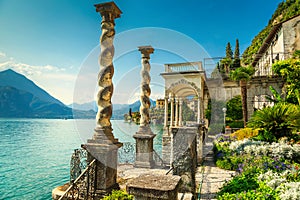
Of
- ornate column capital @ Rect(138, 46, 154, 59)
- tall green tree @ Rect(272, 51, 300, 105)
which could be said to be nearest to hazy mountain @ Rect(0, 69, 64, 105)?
tall green tree @ Rect(272, 51, 300, 105)

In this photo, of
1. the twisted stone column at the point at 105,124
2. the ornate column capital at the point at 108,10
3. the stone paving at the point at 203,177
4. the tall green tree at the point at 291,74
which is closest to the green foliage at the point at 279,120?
the stone paving at the point at 203,177

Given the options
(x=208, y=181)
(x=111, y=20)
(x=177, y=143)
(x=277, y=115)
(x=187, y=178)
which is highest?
(x=111, y=20)

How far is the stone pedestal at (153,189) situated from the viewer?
2090 millimetres

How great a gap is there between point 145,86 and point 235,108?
63.3ft

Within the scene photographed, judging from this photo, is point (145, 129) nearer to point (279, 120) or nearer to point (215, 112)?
point (279, 120)

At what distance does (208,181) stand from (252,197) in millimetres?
2492

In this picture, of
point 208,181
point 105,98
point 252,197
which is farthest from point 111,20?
point 208,181

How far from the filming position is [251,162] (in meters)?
6.16

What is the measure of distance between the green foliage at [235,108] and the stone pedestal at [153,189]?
76.1 feet

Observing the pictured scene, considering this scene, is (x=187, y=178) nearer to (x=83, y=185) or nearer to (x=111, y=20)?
(x=83, y=185)

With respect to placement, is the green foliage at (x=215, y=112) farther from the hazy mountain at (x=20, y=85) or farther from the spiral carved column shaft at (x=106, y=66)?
the hazy mountain at (x=20, y=85)

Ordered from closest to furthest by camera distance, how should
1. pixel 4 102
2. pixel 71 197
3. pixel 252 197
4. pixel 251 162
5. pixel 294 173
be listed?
pixel 252 197 → pixel 71 197 → pixel 294 173 → pixel 251 162 → pixel 4 102

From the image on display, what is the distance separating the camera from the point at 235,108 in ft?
77.7

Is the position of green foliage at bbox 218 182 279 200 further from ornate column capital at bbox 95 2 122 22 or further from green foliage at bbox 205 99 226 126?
green foliage at bbox 205 99 226 126
